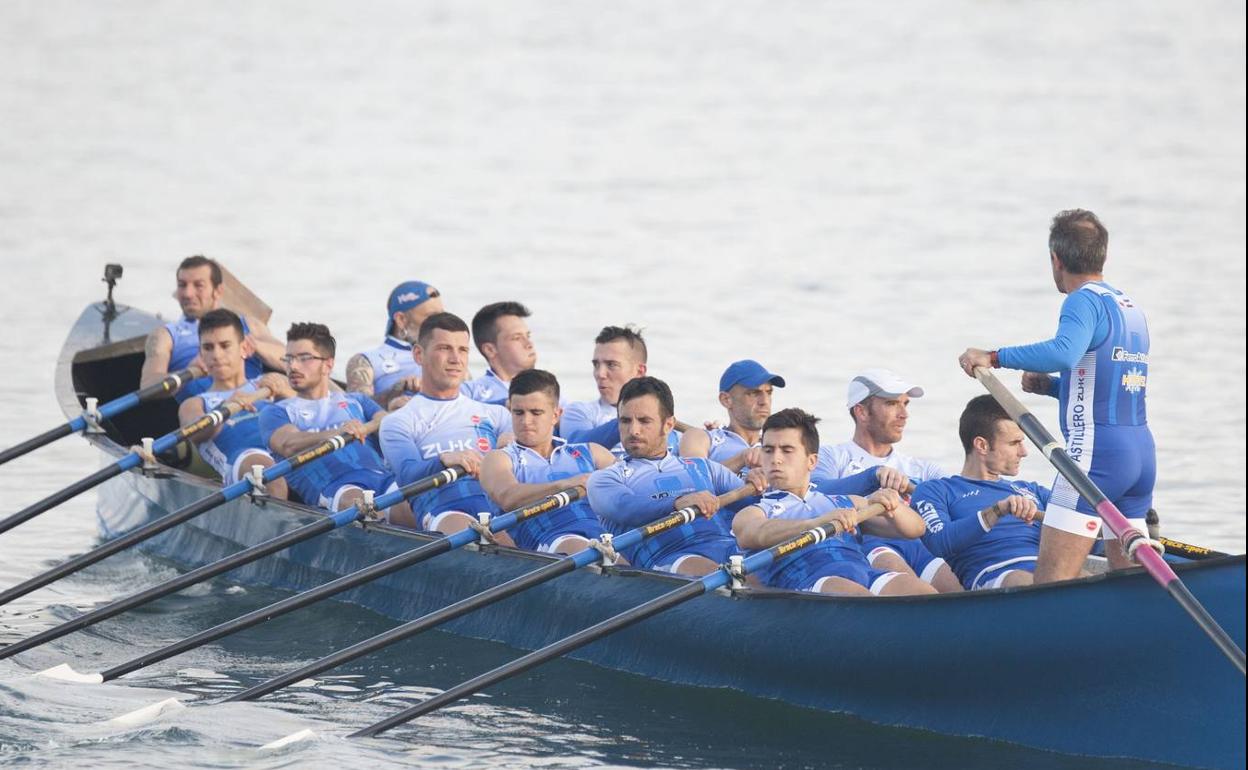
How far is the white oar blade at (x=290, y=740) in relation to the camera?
27.6ft

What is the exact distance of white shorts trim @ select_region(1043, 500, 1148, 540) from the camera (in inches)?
313

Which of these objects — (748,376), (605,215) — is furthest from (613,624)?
(605,215)

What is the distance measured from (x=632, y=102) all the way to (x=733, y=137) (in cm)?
339

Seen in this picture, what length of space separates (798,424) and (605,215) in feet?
61.7

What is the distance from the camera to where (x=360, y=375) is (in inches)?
492

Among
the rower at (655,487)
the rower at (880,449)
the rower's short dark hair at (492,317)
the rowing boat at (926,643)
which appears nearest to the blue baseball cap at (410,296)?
the rower's short dark hair at (492,317)

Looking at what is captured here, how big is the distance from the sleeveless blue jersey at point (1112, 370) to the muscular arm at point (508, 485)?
2774mm

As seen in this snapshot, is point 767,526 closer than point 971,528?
Yes

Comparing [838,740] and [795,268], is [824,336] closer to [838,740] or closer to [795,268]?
[795,268]

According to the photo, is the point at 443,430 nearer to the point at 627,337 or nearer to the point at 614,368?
the point at 614,368

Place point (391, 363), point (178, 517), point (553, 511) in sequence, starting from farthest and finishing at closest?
point (391, 363)
point (178, 517)
point (553, 511)

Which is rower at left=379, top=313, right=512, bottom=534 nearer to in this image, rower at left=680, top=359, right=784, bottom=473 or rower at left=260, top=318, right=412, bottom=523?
rower at left=260, top=318, right=412, bottom=523

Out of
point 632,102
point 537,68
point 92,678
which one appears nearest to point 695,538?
point 92,678

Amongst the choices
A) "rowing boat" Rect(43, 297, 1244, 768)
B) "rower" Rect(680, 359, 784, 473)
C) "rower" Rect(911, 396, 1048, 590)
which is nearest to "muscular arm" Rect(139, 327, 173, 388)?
"rowing boat" Rect(43, 297, 1244, 768)
